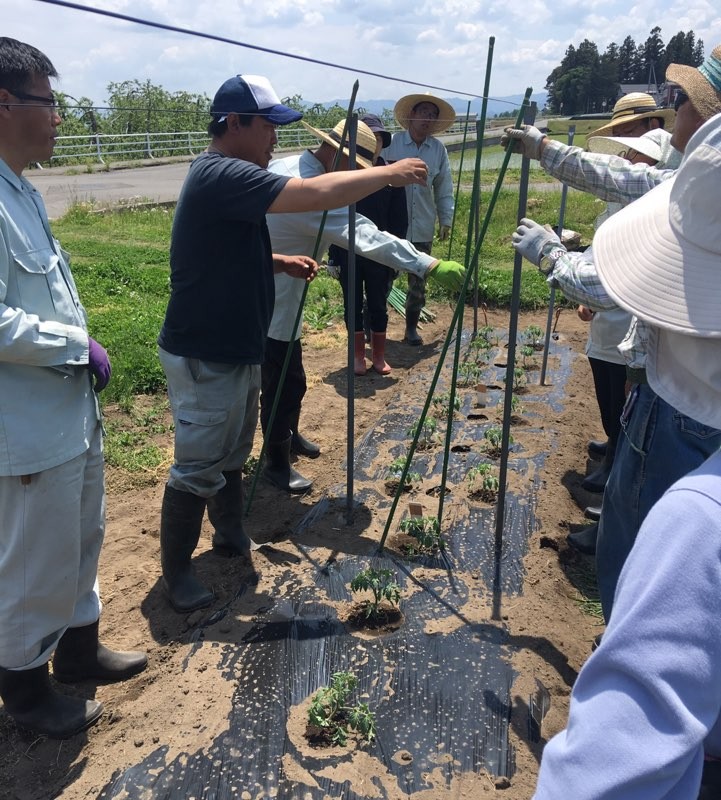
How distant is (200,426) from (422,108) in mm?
4389

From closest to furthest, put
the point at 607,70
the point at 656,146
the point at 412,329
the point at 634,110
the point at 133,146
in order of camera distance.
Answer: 1. the point at 656,146
2. the point at 634,110
3. the point at 412,329
4. the point at 133,146
5. the point at 607,70

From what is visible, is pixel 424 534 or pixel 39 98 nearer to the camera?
pixel 39 98

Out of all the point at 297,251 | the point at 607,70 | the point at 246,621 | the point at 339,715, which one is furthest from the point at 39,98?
the point at 607,70

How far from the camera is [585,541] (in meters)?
3.35

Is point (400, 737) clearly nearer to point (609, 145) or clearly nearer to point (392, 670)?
point (392, 670)

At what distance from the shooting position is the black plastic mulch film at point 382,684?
1999 millimetres

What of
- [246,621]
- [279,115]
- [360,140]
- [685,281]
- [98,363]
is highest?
[279,115]

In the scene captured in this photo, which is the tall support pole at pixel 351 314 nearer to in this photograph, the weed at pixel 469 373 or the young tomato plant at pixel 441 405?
the young tomato plant at pixel 441 405

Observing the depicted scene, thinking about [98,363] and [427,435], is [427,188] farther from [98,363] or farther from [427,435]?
[98,363]

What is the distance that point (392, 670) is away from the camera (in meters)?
2.41

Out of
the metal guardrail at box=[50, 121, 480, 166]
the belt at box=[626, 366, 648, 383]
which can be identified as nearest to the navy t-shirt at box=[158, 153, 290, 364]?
the belt at box=[626, 366, 648, 383]

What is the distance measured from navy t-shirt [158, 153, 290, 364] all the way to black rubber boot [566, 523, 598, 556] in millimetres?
1753

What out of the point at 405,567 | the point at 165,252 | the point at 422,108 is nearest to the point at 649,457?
the point at 405,567

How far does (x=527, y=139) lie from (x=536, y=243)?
0.41 metres
